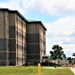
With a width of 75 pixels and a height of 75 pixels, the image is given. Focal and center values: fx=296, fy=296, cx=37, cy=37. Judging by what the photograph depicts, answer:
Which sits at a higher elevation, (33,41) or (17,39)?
(33,41)

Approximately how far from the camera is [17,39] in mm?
109875

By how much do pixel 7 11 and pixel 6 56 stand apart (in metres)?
15.6

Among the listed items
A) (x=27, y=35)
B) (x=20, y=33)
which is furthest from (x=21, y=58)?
(x=27, y=35)

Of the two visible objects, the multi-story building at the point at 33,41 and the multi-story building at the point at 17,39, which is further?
the multi-story building at the point at 33,41

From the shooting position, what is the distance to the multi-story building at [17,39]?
10050cm

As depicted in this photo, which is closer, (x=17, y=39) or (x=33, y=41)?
(x=17, y=39)

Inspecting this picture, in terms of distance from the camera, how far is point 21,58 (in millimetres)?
119188

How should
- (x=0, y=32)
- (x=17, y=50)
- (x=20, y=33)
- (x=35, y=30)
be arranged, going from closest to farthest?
(x=0, y=32) → (x=17, y=50) → (x=20, y=33) → (x=35, y=30)

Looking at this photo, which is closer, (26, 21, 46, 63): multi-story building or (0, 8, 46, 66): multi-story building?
(0, 8, 46, 66): multi-story building

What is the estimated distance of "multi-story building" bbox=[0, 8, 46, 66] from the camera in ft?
330

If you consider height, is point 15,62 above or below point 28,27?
below

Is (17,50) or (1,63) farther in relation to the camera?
(17,50)

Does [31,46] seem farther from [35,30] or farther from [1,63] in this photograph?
[1,63]

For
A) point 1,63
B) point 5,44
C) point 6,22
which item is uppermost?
point 6,22
